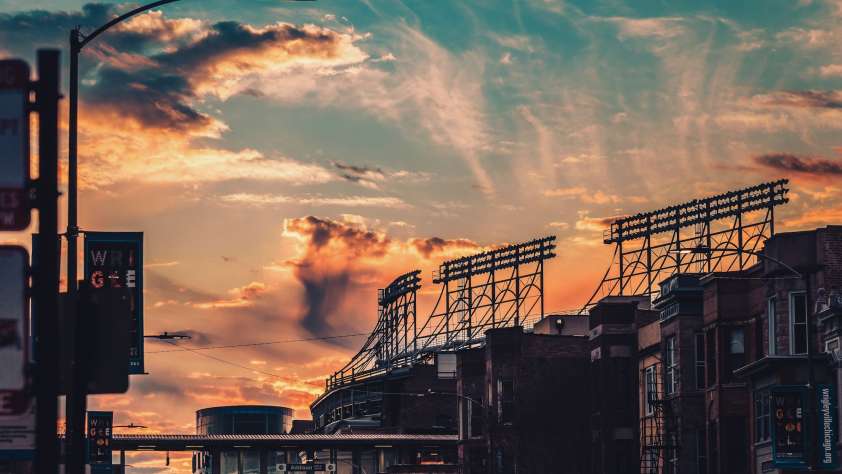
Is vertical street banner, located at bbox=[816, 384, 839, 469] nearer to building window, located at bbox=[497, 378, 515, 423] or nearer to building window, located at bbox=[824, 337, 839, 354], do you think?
building window, located at bbox=[824, 337, 839, 354]

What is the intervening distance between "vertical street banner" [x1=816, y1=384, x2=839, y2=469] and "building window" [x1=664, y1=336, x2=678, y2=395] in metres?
18.6

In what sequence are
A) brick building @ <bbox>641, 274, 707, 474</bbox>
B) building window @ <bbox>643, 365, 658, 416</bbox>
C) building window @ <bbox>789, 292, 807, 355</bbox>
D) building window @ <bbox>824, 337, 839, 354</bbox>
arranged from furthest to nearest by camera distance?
building window @ <bbox>643, 365, 658, 416</bbox>
brick building @ <bbox>641, 274, 707, 474</bbox>
building window @ <bbox>789, 292, 807, 355</bbox>
building window @ <bbox>824, 337, 839, 354</bbox>

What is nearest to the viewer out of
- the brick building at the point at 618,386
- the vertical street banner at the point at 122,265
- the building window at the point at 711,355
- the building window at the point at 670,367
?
the vertical street banner at the point at 122,265

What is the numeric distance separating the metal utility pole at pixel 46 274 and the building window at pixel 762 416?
50.2m

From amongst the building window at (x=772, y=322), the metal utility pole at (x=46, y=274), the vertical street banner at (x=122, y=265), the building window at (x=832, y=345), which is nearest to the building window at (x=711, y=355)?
the building window at (x=772, y=322)

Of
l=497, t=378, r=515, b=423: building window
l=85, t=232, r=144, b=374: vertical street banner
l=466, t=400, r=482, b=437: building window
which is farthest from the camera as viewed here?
l=466, t=400, r=482, b=437: building window

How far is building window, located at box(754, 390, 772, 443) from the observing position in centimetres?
5869

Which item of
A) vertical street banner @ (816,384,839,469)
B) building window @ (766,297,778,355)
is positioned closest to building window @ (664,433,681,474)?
building window @ (766,297,778,355)

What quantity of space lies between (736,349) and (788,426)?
35.6 feet

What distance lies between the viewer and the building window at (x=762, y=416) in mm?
58688

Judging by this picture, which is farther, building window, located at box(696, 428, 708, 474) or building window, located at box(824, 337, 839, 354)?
building window, located at box(696, 428, 708, 474)

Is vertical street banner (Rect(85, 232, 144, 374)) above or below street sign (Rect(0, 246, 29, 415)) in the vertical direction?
above

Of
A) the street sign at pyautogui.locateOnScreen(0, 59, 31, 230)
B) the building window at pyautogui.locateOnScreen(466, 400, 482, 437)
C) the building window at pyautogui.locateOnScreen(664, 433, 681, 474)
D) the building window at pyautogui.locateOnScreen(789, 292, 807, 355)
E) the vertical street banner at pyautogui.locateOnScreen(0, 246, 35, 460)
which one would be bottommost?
the building window at pyautogui.locateOnScreen(664, 433, 681, 474)

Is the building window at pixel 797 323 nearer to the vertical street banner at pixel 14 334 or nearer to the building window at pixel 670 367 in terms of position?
the building window at pixel 670 367
